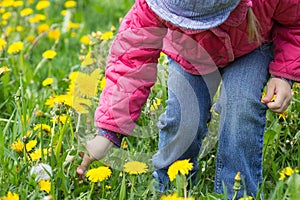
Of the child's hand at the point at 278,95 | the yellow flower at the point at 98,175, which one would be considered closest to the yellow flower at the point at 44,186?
the yellow flower at the point at 98,175

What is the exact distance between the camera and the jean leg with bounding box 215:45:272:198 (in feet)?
6.27

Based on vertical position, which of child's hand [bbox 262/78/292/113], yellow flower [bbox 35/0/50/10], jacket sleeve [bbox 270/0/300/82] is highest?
jacket sleeve [bbox 270/0/300/82]

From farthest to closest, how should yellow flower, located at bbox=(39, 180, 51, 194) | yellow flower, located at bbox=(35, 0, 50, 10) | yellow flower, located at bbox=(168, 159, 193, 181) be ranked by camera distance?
yellow flower, located at bbox=(35, 0, 50, 10) < yellow flower, located at bbox=(39, 180, 51, 194) < yellow flower, located at bbox=(168, 159, 193, 181)

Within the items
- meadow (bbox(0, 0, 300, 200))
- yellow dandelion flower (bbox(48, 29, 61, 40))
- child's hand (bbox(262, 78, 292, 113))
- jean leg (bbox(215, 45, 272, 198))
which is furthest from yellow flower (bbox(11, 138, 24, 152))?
yellow dandelion flower (bbox(48, 29, 61, 40))

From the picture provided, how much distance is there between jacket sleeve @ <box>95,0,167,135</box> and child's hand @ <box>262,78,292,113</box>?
1.13 feet

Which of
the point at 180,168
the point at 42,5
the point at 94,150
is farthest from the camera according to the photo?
the point at 42,5

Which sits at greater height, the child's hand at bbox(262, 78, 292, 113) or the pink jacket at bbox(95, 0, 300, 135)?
the pink jacket at bbox(95, 0, 300, 135)

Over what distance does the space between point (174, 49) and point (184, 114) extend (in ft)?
0.64

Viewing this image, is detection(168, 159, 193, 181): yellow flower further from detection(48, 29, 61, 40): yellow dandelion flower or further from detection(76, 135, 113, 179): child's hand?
detection(48, 29, 61, 40): yellow dandelion flower

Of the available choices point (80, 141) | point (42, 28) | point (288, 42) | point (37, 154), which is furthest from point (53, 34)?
point (288, 42)

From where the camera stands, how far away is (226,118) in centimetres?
196

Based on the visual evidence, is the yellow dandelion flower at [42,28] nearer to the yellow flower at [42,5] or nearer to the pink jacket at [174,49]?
the yellow flower at [42,5]

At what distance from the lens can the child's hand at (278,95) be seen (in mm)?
1866

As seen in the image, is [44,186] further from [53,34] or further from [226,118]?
[53,34]
